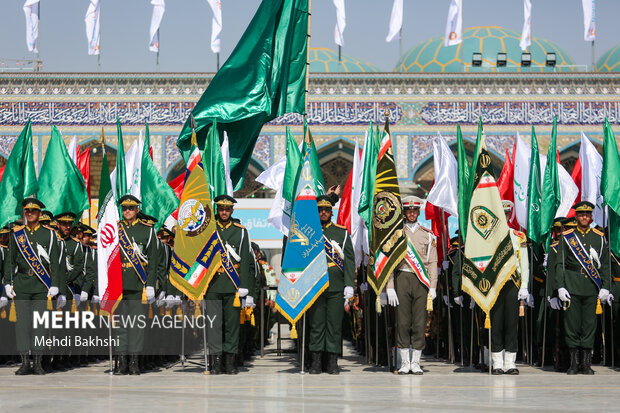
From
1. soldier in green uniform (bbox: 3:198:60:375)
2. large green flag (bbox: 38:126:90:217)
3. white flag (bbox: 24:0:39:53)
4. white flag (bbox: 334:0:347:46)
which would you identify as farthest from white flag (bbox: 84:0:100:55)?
soldier in green uniform (bbox: 3:198:60:375)

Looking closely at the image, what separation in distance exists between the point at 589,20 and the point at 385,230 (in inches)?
783

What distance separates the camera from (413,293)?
797cm

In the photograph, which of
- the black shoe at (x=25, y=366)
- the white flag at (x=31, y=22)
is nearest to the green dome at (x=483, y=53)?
the white flag at (x=31, y=22)

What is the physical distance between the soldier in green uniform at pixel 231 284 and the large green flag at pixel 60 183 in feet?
8.05

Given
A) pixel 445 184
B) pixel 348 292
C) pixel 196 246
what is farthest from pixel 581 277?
pixel 196 246

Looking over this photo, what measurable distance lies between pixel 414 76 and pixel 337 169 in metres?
3.85

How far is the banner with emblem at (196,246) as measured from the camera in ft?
26.3

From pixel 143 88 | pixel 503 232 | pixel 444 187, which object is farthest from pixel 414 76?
pixel 503 232

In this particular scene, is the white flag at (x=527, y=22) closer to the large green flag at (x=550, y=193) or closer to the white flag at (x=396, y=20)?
the white flag at (x=396, y=20)

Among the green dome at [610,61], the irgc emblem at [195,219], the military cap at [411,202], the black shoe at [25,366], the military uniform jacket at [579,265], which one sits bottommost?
the black shoe at [25,366]

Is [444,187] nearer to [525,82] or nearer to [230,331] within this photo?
[230,331]

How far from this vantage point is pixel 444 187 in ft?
33.0

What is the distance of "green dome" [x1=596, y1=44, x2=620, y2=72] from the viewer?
33.2 meters

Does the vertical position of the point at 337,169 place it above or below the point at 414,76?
below
